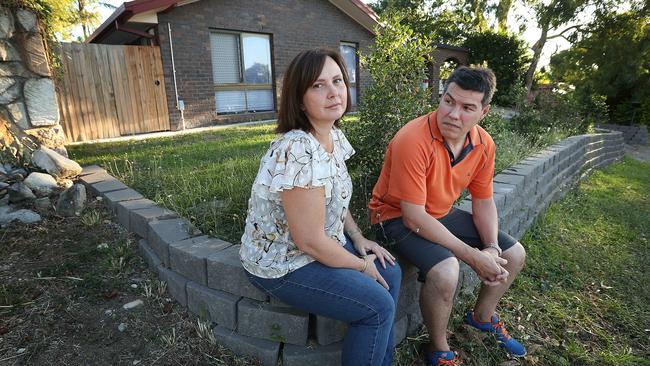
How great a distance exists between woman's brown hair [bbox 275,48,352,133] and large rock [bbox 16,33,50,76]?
3832 mm

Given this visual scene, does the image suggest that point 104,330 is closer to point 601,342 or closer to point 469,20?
point 601,342

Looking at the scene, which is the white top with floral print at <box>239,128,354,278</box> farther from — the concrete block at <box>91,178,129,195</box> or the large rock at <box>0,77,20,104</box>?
the large rock at <box>0,77,20,104</box>

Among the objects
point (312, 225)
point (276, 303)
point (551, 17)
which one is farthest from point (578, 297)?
point (551, 17)

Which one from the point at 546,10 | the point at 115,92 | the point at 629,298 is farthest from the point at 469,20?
the point at 629,298

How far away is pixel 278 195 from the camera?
152 cm

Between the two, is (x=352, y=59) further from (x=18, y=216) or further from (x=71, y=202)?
(x=18, y=216)

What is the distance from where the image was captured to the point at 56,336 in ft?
6.09

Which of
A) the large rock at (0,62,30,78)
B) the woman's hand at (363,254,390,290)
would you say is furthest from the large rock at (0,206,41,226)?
the woman's hand at (363,254,390,290)

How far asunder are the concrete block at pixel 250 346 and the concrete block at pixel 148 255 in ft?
2.18

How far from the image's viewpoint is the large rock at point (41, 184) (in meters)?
3.28

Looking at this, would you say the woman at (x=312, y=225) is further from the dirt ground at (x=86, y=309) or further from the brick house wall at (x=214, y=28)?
the brick house wall at (x=214, y=28)

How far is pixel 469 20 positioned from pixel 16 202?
2380 centimetres

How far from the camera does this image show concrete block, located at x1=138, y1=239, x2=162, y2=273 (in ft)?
7.69

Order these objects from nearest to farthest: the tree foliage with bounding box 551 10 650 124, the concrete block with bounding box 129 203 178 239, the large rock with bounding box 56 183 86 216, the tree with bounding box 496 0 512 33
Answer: the concrete block with bounding box 129 203 178 239 < the large rock with bounding box 56 183 86 216 < the tree foliage with bounding box 551 10 650 124 < the tree with bounding box 496 0 512 33
